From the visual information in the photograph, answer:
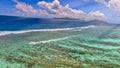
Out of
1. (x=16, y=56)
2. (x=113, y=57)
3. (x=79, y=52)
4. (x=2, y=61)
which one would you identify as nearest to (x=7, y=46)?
(x=16, y=56)

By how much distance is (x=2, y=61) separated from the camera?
7.12 metres

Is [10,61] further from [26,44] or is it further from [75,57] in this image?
[26,44]

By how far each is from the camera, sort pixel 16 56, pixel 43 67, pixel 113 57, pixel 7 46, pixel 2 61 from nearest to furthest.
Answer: pixel 43 67
pixel 2 61
pixel 16 56
pixel 113 57
pixel 7 46

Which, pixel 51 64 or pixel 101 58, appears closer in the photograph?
pixel 51 64

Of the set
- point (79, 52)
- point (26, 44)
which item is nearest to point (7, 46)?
point (26, 44)

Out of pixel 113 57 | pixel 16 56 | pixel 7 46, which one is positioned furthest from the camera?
pixel 7 46

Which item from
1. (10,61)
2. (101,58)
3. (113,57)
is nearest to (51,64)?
(10,61)

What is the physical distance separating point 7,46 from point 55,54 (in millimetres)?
2370

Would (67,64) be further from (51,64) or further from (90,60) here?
(90,60)

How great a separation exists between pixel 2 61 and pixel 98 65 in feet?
9.94

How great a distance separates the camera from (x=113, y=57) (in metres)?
8.65

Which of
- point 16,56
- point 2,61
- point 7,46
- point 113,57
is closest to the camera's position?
point 2,61

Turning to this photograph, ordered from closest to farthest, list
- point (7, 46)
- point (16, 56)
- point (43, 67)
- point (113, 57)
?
point (43, 67) < point (16, 56) < point (113, 57) < point (7, 46)

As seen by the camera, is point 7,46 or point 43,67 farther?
point 7,46
